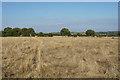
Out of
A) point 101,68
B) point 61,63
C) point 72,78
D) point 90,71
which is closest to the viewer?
point 72,78

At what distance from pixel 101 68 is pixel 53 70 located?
64.8 inches

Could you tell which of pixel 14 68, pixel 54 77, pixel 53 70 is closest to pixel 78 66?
pixel 53 70

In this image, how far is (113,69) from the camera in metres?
5.75

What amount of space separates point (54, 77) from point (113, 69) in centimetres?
209

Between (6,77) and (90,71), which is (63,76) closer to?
(90,71)

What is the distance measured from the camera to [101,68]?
588cm

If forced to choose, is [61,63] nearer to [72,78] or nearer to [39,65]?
[39,65]

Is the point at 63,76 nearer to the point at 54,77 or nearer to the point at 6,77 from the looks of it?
the point at 54,77

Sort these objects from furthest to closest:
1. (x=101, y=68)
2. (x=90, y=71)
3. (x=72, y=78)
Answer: (x=101, y=68) → (x=90, y=71) → (x=72, y=78)

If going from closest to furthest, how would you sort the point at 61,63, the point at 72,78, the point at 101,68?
the point at 72,78 → the point at 101,68 → the point at 61,63

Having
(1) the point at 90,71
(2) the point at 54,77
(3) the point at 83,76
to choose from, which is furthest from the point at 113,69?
(2) the point at 54,77

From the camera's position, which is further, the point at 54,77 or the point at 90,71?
the point at 90,71

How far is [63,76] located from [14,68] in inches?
69.4

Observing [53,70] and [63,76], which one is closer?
[63,76]
